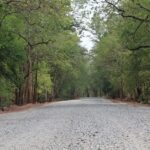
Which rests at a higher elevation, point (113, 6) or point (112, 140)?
point (113, 6)

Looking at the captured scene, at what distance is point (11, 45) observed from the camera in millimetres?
34500

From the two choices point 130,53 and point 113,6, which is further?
point 130,53

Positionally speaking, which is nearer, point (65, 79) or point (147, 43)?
point (147, 43)

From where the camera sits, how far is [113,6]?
119 ft

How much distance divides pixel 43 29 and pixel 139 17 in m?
7.90

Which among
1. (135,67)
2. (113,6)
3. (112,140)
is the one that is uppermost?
(113,6)

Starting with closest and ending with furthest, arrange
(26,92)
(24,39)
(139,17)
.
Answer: (139,17), (24,39), (26,92)

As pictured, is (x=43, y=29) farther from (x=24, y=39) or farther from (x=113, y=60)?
(x=113, y=60)

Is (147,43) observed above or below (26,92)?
above

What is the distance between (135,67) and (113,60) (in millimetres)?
14621

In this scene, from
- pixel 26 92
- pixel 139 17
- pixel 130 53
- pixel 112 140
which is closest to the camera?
pixel 112 140

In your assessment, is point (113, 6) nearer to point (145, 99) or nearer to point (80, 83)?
point (145, 99)

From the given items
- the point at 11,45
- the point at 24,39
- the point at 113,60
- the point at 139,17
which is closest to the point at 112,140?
the point at 11,45

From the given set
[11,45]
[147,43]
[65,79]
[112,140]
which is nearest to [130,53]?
[147,43]
